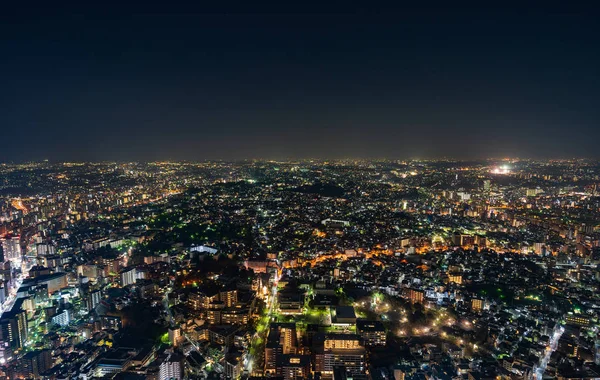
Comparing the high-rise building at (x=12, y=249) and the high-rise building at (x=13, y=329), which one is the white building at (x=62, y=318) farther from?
the high-rise building at (x=12, y=249)

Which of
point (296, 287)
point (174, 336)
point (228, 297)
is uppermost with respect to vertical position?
point (228, 297)

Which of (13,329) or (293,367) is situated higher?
(13,329)

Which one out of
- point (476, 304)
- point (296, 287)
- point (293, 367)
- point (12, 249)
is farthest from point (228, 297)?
point (12, 249)

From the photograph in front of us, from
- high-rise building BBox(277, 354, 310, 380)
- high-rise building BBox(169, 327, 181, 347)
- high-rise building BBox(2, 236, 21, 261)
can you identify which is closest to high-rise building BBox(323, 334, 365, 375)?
high-rise building BBox(277, 354, 310, 380)

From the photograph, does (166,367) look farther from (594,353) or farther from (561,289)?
(561,289)

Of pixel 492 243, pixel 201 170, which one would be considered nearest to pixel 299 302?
pixel 492 243

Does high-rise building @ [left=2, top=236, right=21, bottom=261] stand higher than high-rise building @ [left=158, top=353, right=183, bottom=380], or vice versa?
high-rise building @ [left=2, top=236, right=21, bottom=261]

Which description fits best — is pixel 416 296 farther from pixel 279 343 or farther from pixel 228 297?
pixel 228 297

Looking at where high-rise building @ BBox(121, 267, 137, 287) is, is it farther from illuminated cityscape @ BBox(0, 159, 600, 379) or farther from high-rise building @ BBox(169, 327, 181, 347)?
high-rise building @ BBox(169, 327, 181, 347)
